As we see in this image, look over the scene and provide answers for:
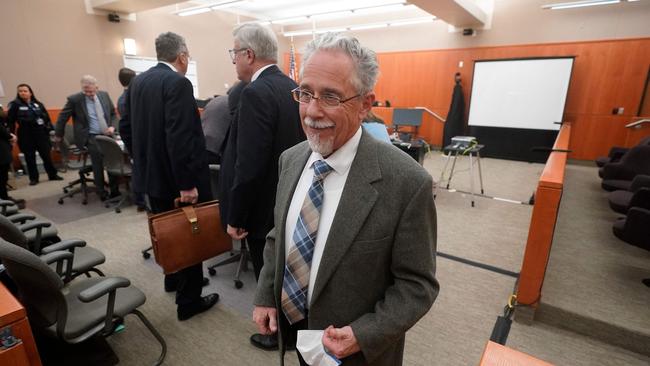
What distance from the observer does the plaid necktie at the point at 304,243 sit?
0.90 m

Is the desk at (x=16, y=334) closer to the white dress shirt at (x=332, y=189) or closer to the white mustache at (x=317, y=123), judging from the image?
the white dress shirt at (x=332, y=189)

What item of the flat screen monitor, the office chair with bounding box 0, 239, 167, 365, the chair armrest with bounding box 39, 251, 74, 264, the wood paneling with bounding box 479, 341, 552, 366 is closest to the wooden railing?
the wood paneling with bounding box 479, 341, 552, 366

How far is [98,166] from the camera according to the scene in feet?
14.1

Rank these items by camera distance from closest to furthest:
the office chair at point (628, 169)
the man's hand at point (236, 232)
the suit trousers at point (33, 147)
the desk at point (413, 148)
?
the man's hand at point (236, 232) → the office chair at point (628, 169) → the desk at point (413, 148) → the suit trousers at point (33, 147)

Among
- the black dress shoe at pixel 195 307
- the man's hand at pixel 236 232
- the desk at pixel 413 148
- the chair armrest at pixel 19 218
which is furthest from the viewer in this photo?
the desk at pixel 413 148

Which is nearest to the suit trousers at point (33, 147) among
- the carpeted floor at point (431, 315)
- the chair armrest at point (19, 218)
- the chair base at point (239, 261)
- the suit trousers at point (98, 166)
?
the suit trousers at point (98, 166)

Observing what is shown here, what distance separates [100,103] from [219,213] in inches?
147

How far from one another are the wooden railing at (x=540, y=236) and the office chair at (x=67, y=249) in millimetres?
2683

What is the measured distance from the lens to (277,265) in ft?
3.26

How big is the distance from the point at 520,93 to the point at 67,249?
7.93 m

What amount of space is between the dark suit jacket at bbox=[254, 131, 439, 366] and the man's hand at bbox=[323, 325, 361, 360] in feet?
0.06

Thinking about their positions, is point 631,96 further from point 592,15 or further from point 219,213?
point 219,213

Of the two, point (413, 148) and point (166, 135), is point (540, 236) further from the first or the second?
point (166, 135)

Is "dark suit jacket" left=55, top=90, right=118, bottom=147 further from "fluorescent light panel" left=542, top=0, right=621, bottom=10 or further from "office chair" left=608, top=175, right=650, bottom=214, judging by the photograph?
"fluorescent light panel" left=542, top=0, right=621, bottom=10
